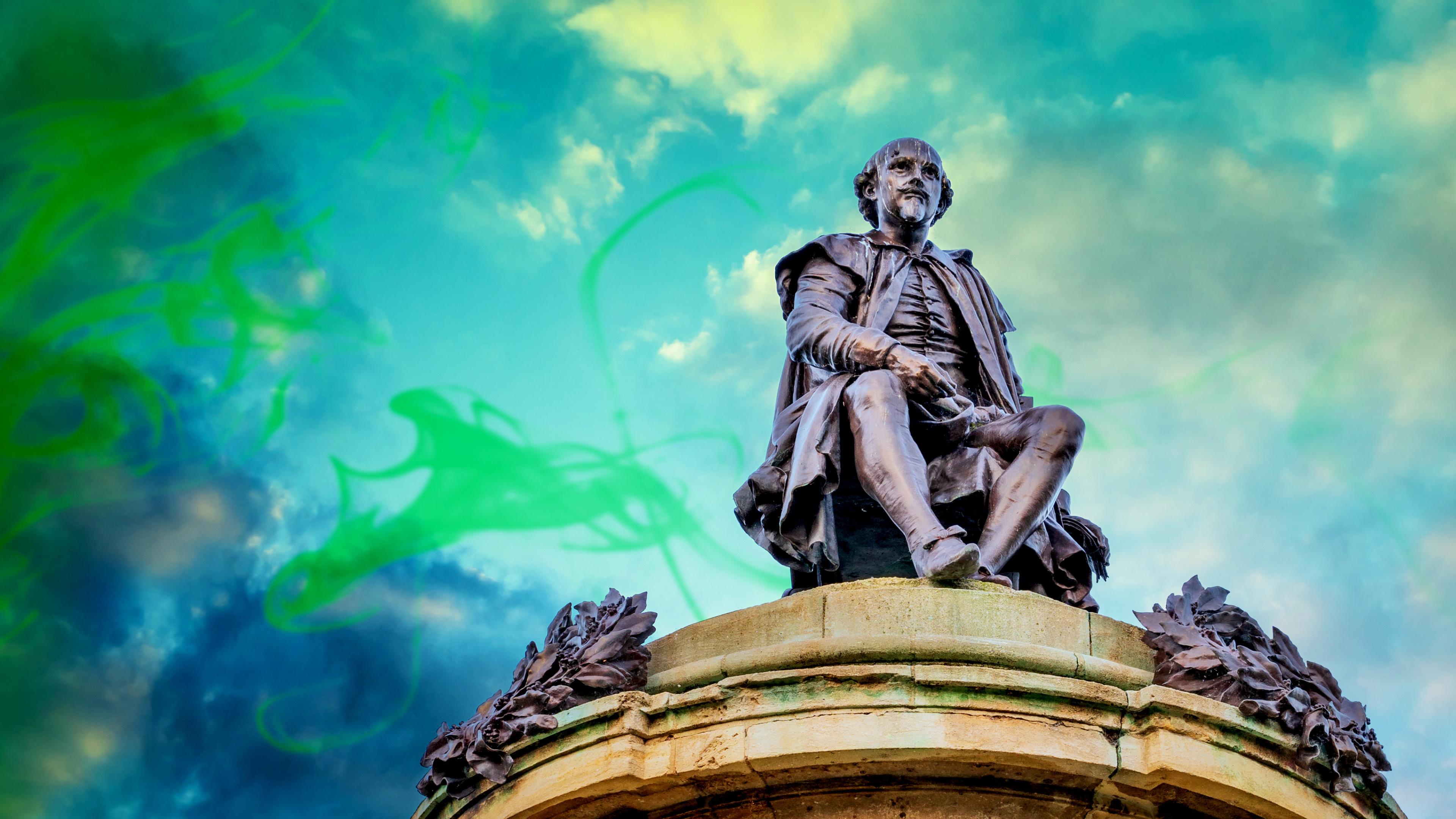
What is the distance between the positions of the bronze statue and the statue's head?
1.50 feet

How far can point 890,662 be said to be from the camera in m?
7.33

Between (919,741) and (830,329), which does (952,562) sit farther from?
(830,329)

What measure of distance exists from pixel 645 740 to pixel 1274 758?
9.43 ft

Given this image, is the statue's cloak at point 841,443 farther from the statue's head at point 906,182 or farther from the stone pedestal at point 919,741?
the stone pedestal at point 919,741

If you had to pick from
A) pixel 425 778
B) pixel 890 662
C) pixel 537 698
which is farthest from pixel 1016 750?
pixel 425 778

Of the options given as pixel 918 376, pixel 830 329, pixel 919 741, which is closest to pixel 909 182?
pixel 830 329

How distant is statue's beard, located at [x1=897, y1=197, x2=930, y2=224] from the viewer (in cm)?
1065

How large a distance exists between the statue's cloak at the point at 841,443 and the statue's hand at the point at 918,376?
5.3 inches

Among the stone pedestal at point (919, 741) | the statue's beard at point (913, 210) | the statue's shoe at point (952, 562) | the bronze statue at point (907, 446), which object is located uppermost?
the statue's beard at point (913, 210)

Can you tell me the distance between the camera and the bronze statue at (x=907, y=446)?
870 cm

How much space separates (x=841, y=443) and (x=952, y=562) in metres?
1.48

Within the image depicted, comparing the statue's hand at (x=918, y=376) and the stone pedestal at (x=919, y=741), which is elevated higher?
the statue's hand at (x=918, y=376)

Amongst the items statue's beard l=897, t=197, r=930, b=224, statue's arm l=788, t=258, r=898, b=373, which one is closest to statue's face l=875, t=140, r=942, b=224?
statue's beard l=897, t=197, r=930, b=224

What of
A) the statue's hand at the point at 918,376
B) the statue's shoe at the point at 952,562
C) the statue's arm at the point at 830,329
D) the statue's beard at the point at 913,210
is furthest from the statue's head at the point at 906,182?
the statue's shoe at the point at 952,562
